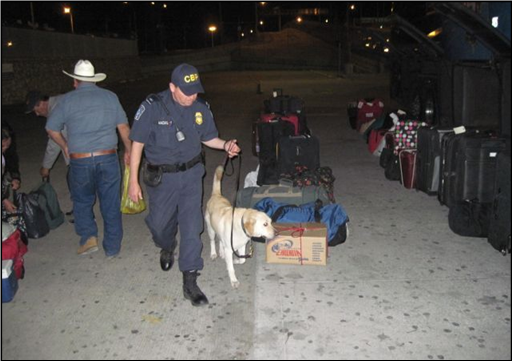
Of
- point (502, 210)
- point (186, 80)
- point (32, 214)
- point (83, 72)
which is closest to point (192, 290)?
point (186, 80)

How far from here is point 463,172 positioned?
5.52 metres

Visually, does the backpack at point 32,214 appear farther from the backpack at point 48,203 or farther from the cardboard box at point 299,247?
the cardboard box at point 299,247

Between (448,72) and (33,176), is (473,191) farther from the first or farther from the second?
(33,176)

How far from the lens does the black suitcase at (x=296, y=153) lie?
282 inches

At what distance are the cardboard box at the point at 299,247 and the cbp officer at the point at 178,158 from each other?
2.83ft

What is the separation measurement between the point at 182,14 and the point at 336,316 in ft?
288

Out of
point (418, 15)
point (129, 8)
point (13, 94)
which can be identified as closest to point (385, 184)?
point (418, 15)

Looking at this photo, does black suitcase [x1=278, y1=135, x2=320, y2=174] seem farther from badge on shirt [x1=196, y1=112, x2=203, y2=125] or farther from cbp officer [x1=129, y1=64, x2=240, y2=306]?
badge on shirt [x1=196, y1=112, x2=203, y2=125]

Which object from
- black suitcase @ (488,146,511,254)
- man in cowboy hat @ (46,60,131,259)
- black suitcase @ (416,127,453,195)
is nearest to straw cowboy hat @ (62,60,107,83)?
man in cowboy hat @ (46,60,131,259)

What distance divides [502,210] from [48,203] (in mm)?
5027

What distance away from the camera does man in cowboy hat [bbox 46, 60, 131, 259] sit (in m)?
4.48

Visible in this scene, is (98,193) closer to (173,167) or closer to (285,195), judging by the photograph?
(173,167)

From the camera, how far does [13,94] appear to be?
2222cm

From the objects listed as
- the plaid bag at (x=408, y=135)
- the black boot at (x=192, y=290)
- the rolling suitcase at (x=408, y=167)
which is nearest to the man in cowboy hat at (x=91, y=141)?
the black boot at (x=192, y=290)
